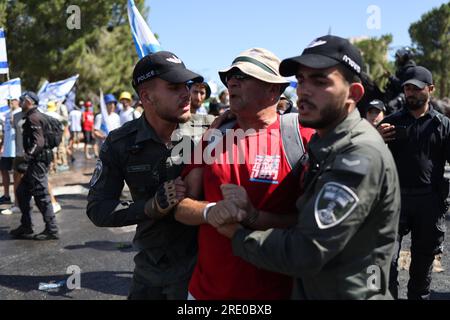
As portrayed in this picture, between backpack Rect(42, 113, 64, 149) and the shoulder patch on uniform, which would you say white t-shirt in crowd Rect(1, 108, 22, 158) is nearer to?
backpack Rect(42, 113, 64, 149)

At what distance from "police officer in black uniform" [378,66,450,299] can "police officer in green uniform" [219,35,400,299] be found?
237 centimetres

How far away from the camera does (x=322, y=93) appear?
170 centimetres

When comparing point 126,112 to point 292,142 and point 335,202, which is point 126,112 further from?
point 335,202

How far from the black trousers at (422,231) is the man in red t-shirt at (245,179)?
2.26 meters

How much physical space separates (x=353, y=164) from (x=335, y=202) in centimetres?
13

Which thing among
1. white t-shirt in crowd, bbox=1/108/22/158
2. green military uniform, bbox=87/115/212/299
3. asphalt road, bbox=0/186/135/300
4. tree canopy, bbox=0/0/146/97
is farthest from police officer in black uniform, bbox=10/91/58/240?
tree canopy, bbox=0/0/146/97

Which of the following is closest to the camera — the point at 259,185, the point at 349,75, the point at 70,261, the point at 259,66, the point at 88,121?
the point at 349,75

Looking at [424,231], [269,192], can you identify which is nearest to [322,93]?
[269,192]

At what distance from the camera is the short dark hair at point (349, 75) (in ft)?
5.62

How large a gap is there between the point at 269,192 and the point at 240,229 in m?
0.23

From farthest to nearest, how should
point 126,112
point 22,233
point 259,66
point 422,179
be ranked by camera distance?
point 126,112 → point 22,233 → point 422,179 → point 259,66

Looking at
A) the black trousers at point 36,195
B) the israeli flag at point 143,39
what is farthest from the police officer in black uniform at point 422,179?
the black trousers at point 36,195

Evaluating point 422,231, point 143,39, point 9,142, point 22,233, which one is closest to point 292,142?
point 422,231

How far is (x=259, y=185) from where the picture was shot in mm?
1921
